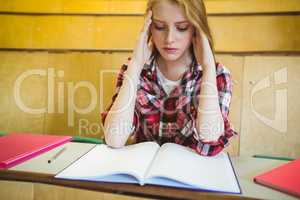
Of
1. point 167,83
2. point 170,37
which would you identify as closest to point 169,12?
point 170,37

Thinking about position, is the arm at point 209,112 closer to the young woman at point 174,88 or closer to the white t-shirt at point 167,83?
the young woman at point 174,88

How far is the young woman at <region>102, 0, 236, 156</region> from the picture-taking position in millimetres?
A: 796

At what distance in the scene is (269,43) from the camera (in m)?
1.15

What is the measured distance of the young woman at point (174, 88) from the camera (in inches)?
31.4

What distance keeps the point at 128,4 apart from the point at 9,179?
927mm

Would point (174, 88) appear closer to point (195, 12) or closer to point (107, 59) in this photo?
point (195, 12)

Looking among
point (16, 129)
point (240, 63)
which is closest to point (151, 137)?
point (240, 63)

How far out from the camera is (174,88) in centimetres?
96

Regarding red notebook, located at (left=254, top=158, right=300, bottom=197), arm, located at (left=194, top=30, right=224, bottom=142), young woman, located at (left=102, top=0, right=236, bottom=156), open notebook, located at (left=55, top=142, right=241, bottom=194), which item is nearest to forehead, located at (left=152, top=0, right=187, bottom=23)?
young woman, located at (left=102, top=0, right=236, bottom=156)

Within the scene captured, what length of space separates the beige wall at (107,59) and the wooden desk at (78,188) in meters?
0.58

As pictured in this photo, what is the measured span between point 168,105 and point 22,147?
465mm

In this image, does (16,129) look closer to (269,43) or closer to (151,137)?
(151,137)

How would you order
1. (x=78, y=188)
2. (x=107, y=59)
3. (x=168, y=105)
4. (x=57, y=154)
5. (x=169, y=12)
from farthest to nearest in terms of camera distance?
(x=107, y=59), (x=168, y=105), (x=169, y=12), (x=57, y=154), (x=78, y=188)

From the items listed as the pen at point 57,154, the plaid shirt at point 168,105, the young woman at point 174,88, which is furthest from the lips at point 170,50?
the pen at point 57,154
